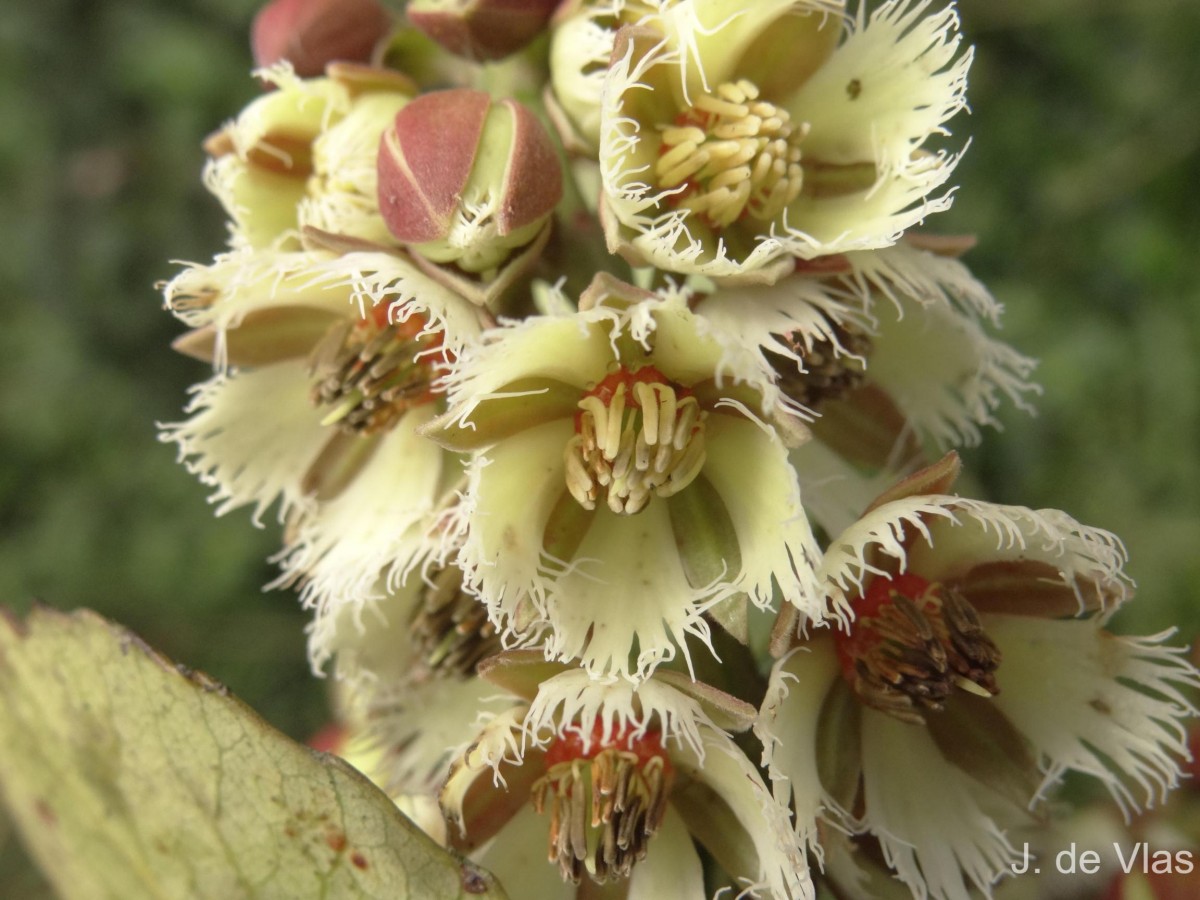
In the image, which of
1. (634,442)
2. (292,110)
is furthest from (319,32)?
(634,442)

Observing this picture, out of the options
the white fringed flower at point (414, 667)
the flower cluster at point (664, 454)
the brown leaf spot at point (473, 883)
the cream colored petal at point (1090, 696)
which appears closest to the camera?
the brown leaf spot at point (473, 883)

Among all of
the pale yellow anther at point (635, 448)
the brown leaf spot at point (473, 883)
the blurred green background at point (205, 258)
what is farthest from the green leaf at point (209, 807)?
the blurred green background at point (205, 258)

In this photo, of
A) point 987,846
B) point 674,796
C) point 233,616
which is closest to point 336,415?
point 674,796

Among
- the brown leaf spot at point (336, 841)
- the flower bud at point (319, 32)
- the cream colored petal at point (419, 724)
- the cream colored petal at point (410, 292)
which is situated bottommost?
the cream colored petal at point (419, 724)

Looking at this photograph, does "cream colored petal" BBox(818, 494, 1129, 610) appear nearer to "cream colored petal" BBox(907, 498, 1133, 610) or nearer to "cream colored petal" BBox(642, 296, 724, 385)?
"cream colored petal" BBox(907, 498, 1133, 610)

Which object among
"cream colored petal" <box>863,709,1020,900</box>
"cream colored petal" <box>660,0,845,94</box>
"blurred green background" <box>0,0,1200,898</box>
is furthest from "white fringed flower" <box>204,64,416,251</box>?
"blurred green background" <box>0,0,1200,898</box>

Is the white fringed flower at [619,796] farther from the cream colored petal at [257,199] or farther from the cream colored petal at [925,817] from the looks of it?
the cream colored petal at [257,199]
